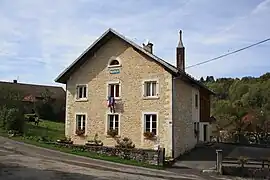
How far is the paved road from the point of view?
14.5 metres

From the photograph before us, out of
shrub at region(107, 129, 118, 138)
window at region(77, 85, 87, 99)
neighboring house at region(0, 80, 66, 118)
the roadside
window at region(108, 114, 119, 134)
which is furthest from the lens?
neighboring house at region(0, 80, 66, 118)

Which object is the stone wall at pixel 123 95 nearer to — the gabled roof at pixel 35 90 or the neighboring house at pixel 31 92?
the neighboring house at pixel 31 92

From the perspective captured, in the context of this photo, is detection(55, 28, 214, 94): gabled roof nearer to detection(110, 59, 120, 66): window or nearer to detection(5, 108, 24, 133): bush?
detection(110, 59, 120, 66): window

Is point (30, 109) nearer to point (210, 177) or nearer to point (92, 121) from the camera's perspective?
point (92, 121)

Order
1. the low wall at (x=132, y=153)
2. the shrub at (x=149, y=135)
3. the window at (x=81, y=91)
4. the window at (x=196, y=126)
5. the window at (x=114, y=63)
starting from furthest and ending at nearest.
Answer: the window at (x=81, y=91) → the window at (x=196, y=126) → the window at (x=114, y=63) → the shrub at (x=149, y=135) → the low wall at (x=132, y=153)

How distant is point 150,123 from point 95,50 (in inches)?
288

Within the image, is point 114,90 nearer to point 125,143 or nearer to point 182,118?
point 125,143

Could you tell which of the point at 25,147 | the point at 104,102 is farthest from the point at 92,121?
the point at 25,147

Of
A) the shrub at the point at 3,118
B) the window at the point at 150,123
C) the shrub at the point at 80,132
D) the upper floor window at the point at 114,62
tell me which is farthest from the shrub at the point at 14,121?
the window at the point at 150,123

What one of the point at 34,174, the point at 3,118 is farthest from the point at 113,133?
the point at 34,174

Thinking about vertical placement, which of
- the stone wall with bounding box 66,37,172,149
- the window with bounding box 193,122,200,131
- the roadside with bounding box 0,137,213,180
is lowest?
the roadside with bounding box 0,137,213,180

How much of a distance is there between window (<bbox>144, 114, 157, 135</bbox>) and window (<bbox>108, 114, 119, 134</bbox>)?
235cm

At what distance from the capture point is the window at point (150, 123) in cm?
2498

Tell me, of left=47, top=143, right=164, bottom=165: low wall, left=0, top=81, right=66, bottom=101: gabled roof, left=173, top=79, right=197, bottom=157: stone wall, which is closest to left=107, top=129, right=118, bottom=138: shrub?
left=47, top=143, right=164, bottom=165: low wall
